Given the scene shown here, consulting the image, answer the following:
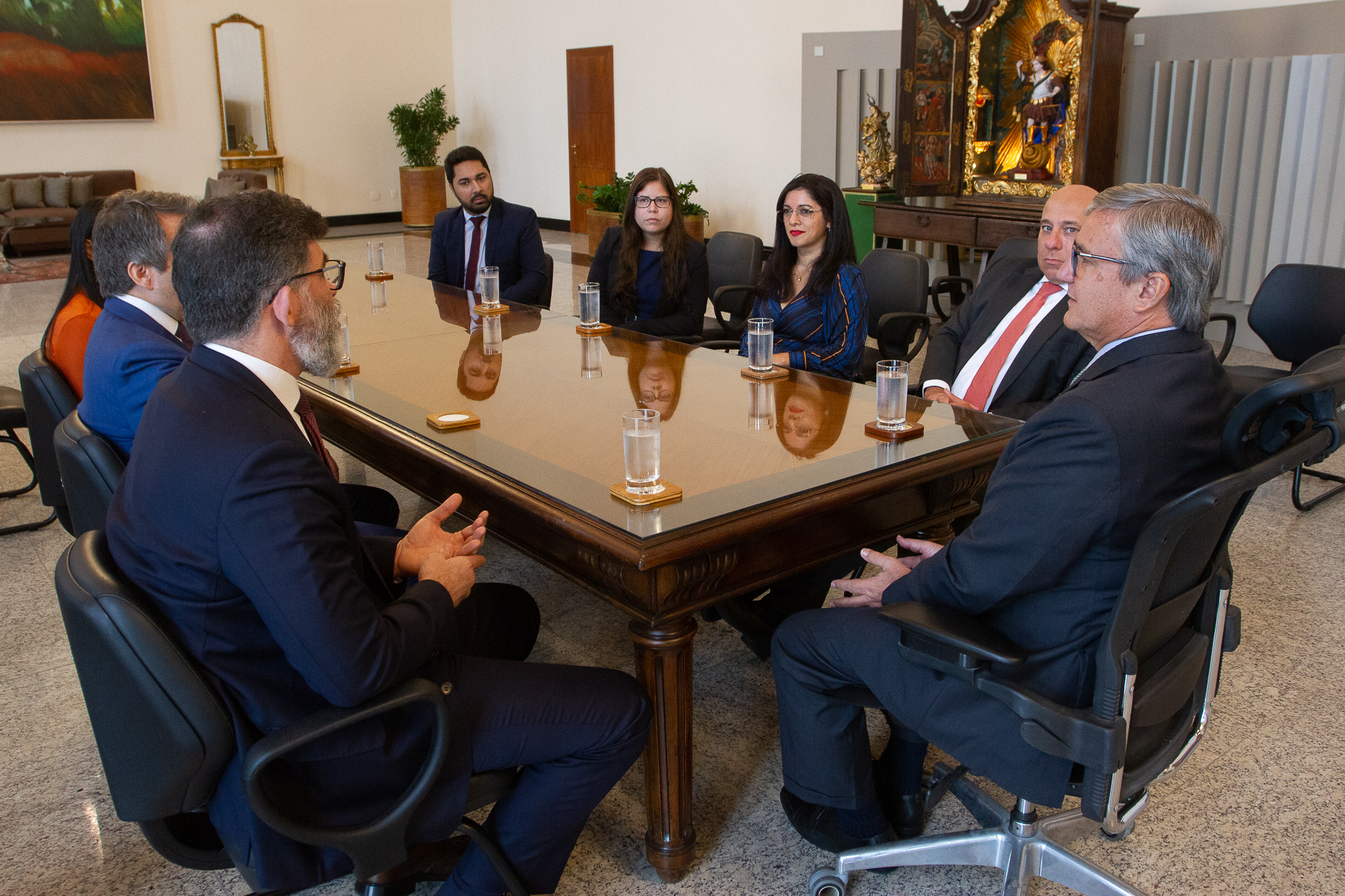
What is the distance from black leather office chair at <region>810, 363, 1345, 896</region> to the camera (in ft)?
4.43

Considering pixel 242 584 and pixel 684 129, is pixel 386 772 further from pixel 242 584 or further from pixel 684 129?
pixel 684 129

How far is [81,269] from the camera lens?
285cm

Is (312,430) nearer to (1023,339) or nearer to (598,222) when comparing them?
(1023,339)

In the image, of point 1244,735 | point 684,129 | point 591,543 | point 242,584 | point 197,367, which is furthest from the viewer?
point 684,129

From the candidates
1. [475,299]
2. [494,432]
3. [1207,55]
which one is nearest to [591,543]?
[494,432]

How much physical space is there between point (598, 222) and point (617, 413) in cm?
808

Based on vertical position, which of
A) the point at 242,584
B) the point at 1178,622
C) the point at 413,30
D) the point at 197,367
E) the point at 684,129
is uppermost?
the point at 413,30

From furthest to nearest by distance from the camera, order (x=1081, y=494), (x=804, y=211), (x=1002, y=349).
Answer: (x=804, y=211) < (x=1002, y=349) < (x=1081, y=494)

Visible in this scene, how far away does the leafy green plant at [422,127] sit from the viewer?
43.4ft

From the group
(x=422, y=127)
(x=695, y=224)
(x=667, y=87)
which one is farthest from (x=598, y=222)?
(x=422, y=127)

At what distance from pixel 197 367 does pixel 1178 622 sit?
5.00 feet

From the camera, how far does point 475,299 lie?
4145 millimetres

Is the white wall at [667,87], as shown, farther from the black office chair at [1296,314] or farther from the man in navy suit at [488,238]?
the black office chair at [1296,314]

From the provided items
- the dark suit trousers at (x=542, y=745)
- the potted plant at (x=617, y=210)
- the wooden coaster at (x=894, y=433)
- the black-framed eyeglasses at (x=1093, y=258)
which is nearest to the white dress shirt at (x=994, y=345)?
the wooden coaster at (x=894, y=433)
